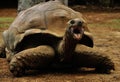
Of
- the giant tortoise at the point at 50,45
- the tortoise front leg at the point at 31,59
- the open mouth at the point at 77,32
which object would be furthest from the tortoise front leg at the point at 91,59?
the open mouth at the point at 77,32

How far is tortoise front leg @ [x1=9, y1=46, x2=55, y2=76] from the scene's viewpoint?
14.0ft

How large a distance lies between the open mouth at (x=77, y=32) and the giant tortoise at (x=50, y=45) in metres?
0.12

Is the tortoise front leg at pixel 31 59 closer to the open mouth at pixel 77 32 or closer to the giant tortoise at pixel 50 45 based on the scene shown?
the giant tortoise at pixel 50 45

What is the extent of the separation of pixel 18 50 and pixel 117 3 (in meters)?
15.9

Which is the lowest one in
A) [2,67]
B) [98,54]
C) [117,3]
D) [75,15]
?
[117,3]

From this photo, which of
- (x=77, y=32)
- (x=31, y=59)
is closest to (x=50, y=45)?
(x=31, y=59)

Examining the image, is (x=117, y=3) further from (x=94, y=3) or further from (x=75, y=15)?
(x=75, y=15)

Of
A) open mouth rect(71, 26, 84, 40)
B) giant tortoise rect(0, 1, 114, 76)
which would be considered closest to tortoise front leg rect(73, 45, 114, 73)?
giant tortoise rect(0, 1, 114, 76)

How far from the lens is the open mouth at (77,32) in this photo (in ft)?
12.8

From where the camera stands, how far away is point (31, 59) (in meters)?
4.31

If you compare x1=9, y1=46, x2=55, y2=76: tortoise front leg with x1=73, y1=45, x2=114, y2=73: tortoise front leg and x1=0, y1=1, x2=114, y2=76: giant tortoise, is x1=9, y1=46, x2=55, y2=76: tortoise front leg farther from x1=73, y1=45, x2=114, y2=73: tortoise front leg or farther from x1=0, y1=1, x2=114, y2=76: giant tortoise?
x1=73, y1=45, x2=114, y2=73: tortoise front leg

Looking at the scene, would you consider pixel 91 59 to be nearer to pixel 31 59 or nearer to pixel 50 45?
pixel 50 45

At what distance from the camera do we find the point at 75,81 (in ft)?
13.5

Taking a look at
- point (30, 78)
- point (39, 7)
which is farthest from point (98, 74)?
point (39, 7)
